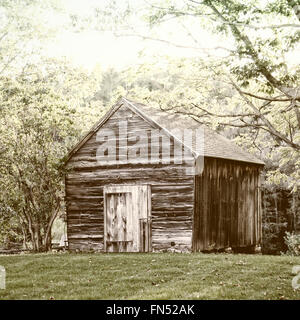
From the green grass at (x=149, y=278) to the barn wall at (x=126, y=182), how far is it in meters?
2.89

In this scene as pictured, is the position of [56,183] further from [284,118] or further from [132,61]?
[284,118]

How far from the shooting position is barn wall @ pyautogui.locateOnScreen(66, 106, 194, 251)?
19.2m

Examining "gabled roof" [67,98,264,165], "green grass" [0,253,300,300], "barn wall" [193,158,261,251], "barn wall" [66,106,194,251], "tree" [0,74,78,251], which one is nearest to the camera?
"green grass" [0,253,300,300]

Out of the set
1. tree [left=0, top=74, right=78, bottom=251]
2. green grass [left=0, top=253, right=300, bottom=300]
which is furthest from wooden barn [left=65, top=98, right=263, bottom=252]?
green grass [left=0, top=253, right=300, bottom=300]

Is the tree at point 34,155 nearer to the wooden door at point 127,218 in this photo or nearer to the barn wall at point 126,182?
the barn wall at point 126,182

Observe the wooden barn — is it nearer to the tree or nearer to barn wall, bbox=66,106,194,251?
barn wall, bbox=66,106,194,251

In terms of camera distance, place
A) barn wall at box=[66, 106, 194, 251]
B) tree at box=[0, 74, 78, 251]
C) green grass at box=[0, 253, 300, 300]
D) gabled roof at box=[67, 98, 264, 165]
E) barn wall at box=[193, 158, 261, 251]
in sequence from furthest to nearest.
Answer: tree at box=[0, 74, 78, 251] → gabled roof at box=[67, 98, 264, 165] → barn wall at box=[193, 158, 261, 251] → barn wall at box=[66, 106, 194, 251] → green grass at box=[0, 253, 300, 300]

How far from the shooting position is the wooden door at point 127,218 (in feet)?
64.7

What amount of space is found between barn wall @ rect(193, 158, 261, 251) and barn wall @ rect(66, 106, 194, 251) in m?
0.56

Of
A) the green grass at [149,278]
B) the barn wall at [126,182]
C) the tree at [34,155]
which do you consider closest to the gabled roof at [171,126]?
the barn wall at [126,182]

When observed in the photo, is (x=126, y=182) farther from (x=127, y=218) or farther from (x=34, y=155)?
(x=34, y=155)

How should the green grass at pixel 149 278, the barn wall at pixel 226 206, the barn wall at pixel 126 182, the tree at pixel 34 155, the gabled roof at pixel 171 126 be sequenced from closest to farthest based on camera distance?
the green grass at pixel 149 278
the barn wall at pixel 126 182
the barn wall at pixel 226 206
the gabled roof at pixel 171 126
the tree at pixel 34 155

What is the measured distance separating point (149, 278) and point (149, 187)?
780 centimetres
